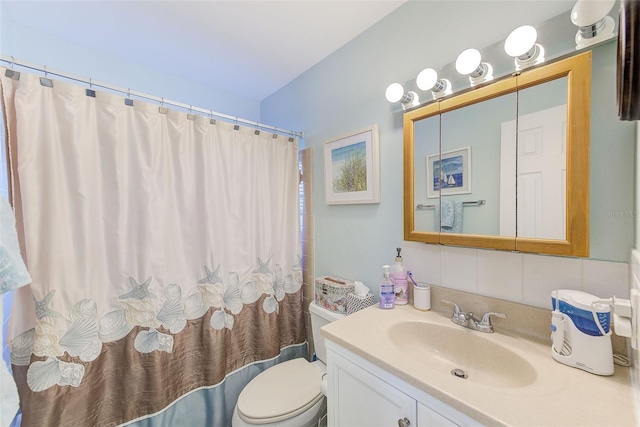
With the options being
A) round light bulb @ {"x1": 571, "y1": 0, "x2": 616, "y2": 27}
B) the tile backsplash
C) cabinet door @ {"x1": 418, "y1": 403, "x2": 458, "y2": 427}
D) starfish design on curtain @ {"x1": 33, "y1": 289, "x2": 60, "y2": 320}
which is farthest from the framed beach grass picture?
starfish design on curtain @ {"x1": 33, "y1": 289, "x2": 60, "y2": 320}

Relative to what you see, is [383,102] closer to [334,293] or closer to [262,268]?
[334,293]

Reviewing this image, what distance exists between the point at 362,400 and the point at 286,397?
53 cm

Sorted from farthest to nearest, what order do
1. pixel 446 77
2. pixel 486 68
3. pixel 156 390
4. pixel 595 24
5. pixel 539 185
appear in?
1. pixel 156 390
2. pixel 446 77
3. pixel 486 68
4. pixel 539 185
5. pixel 595 24

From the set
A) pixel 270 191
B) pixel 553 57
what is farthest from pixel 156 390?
pixel 553 57

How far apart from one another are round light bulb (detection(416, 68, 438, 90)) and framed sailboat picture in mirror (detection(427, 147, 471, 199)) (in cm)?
30

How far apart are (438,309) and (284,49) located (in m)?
1.72

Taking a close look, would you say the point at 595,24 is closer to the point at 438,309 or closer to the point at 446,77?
the point at 446,77

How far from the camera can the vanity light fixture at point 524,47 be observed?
0.83 m

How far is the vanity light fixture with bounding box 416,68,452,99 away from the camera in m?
1.08

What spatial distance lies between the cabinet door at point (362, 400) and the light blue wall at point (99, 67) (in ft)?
6.60

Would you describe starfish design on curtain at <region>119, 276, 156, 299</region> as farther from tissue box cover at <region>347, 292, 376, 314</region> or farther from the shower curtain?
tissue box cover at <region>347, 292, 376, 314</region>

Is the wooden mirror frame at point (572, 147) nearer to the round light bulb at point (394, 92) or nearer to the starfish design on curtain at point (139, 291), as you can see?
the round light bulb at point (394, 92)

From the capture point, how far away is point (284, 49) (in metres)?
1.57

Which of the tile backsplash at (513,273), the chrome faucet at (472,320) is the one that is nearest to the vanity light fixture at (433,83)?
the tile backsplash at (513,273)
